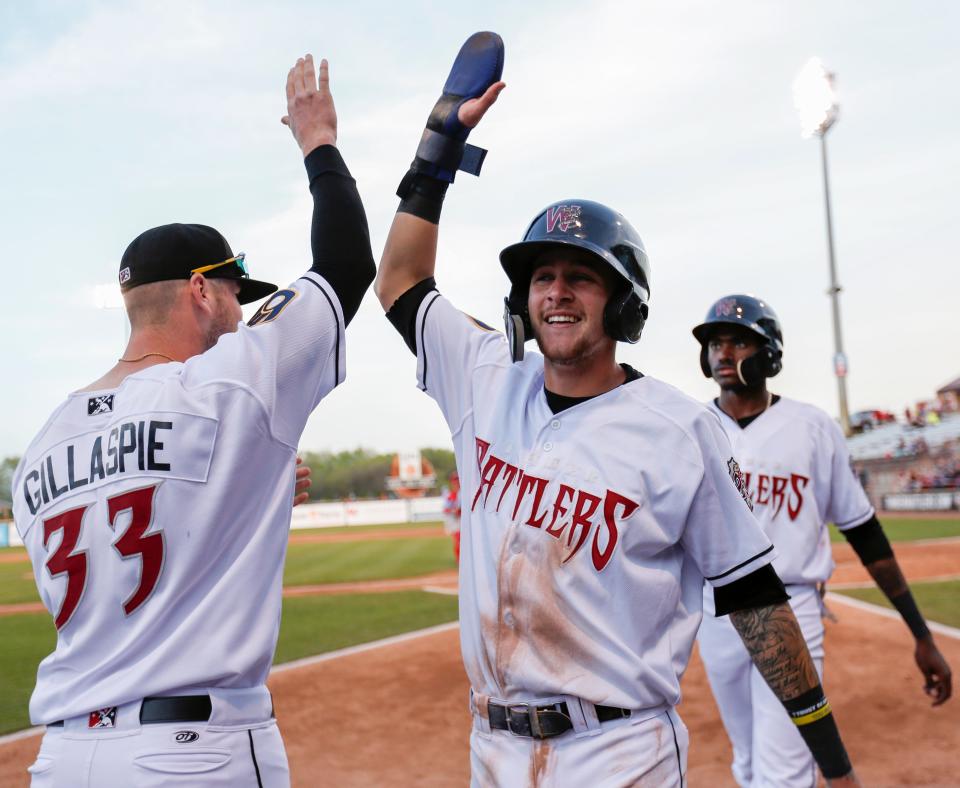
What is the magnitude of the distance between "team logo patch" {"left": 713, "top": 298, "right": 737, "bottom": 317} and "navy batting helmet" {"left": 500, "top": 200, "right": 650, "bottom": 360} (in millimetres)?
2271

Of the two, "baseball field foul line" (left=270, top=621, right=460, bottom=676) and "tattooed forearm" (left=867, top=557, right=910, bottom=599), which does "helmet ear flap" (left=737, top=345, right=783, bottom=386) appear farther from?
"baseball field foul line" (left=270, top=621, right=460, bottom=676)

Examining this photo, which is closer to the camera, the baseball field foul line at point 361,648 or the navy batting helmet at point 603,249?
the navy batting helmet at point 603,249

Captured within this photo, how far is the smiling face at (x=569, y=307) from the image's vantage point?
2902 millimetres

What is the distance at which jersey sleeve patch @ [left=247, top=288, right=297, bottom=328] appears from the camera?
244 cm

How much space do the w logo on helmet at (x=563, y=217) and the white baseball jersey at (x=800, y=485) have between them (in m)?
2.40

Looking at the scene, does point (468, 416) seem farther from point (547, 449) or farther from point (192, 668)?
point (192, 668)

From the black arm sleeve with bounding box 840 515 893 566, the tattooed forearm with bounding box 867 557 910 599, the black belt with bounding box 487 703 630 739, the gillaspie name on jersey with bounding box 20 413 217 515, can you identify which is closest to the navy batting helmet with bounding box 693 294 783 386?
the black arm sleeve with bounding box 840 515 893 566

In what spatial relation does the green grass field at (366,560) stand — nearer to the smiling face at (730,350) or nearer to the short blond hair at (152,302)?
the smiling face at (730,350)

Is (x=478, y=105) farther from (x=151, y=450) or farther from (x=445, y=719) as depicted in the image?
(x=445, y=719)

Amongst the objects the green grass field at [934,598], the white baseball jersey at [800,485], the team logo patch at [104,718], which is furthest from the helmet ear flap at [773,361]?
the green grass field at [934,598]

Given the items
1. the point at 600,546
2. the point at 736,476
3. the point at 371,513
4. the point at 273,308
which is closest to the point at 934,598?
the point at 736,476

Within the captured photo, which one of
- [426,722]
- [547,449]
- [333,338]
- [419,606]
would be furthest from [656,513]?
[419,606]

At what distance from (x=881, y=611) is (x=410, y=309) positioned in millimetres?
10898

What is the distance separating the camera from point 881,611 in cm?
1207
